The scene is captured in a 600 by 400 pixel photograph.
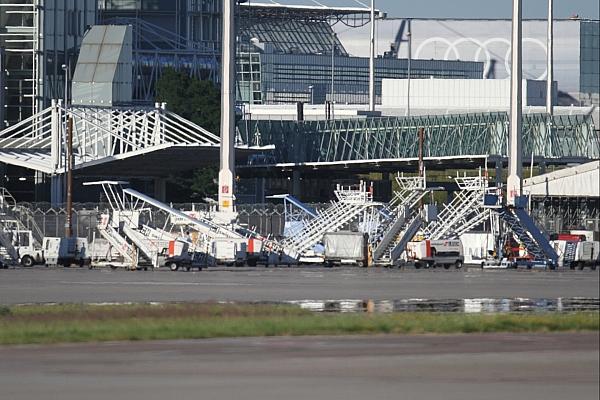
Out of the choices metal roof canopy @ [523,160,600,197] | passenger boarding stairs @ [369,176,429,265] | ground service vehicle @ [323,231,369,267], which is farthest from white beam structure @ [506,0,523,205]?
ground service vehicle @ [323,231,369,267]

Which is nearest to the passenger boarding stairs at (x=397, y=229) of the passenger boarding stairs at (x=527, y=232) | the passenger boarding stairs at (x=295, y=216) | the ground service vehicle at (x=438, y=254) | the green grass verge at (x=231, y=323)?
the ground service vehicle at (x=438, y=254)

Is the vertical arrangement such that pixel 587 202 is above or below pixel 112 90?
below

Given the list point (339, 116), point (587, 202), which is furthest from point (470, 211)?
point (339, 116)

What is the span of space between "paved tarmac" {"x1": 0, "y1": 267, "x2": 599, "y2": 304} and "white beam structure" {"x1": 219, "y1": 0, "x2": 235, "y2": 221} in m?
15.0

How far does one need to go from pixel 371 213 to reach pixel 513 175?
9388 mm

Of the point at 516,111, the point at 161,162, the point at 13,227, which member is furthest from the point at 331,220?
the point at 161,162

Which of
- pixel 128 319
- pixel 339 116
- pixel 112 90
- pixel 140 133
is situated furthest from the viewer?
pixel 339 116

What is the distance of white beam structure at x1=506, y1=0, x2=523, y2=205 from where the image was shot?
100 m

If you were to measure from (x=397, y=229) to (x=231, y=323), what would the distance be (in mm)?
55125

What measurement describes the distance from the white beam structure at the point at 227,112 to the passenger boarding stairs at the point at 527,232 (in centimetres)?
1702

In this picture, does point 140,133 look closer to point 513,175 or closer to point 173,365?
point 513,175

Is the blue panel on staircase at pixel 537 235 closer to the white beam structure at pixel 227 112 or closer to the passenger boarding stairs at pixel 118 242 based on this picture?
the white beam structure at pixel 227 112

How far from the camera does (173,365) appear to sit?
104ft

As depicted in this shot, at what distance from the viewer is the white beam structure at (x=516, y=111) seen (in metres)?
100
